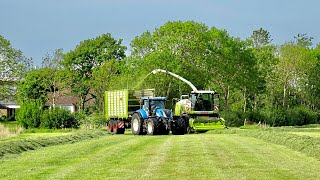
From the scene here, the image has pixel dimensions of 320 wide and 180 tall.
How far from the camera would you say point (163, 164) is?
16906mm

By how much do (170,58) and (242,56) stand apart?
12.4m

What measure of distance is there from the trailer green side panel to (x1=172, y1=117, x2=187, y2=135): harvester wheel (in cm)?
396

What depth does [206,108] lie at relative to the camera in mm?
40344

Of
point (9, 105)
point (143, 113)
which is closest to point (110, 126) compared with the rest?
point (143, 113)

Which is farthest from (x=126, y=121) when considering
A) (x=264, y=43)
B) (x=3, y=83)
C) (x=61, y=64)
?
(x=264, y=43)

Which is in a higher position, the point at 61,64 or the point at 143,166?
the point at 61,64

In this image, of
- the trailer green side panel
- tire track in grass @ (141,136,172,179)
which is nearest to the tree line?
the trailer green side panel

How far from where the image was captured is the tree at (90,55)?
85.1 m

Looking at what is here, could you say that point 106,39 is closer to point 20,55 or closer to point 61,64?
point 61,64

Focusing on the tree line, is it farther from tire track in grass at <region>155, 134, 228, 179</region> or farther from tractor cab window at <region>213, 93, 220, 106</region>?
tire track in grass at <region>155, 134, 228, 179</region>

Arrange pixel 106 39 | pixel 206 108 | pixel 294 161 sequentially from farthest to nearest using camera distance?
1. pixel 106 39
2. pixel 206 108
3. pixel 294 161

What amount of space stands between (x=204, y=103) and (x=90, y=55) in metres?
48.4

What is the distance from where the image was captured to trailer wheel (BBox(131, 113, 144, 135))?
37719 mm

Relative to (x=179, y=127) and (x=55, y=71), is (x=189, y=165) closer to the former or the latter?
(x=179, y=127)
